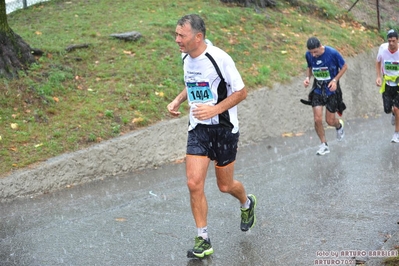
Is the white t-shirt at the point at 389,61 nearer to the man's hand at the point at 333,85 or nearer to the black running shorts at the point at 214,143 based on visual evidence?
the man's hand at the point at 333,85

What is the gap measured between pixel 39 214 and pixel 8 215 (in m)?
0.36

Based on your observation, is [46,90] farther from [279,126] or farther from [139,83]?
[279,126]

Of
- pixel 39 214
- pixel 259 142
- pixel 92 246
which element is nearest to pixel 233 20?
pixel 259 142

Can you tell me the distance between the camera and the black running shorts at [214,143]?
238 inches

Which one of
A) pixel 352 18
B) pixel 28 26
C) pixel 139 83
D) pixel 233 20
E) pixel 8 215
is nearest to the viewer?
pixel 8 215

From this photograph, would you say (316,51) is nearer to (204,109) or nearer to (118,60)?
(118,60)

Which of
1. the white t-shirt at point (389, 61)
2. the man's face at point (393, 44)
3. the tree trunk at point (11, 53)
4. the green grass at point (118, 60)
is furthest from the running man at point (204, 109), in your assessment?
the white t-shirt at point (389, 61)

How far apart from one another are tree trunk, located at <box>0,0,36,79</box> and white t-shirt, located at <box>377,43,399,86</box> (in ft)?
20.0

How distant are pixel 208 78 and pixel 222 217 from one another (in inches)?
76.4

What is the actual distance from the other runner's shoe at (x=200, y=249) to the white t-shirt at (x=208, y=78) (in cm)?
108

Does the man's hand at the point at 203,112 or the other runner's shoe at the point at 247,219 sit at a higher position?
the man's hand at the point at 203,112

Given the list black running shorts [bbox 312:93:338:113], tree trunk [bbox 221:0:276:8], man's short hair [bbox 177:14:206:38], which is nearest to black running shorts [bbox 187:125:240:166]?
man's short hair [bbox 177:14:206:38]

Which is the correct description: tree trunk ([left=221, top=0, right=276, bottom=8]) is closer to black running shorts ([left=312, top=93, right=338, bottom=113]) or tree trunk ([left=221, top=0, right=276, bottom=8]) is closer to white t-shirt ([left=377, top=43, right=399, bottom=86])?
white t-shirt ([left=377, top=43, right=399, bottom=86])

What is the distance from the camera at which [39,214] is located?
304 inches
